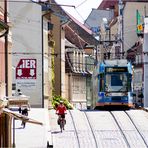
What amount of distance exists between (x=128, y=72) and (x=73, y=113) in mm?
5024

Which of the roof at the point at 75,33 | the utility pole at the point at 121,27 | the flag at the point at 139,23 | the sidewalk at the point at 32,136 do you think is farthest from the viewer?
the utility pole at the point at 121,27

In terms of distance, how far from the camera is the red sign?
4559 cm

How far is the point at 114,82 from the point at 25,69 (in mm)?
5999

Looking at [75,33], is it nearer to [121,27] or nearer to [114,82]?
[121,27]

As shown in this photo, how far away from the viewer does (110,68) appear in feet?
150

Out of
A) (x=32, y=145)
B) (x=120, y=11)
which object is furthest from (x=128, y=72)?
(x=120, y=11)

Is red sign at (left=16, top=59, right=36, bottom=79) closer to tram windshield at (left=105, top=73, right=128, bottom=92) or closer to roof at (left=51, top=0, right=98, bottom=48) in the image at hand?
tram windshield at (left=105, top=73, right=128, bottom=92)

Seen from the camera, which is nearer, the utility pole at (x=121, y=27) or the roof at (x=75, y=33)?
the roof at (x=75, y=33)

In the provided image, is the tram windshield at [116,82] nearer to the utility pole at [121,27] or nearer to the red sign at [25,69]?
the red sign at [25,69]

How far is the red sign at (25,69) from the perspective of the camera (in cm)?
4559

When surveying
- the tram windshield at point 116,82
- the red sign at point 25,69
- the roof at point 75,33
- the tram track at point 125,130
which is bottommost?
the tram track at point 125,130

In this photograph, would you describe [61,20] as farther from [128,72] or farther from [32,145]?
[32,145]

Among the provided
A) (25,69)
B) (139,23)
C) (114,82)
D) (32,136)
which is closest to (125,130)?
(32,136)

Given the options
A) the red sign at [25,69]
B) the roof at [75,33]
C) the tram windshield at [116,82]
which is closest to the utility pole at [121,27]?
the roof at [75,33]
